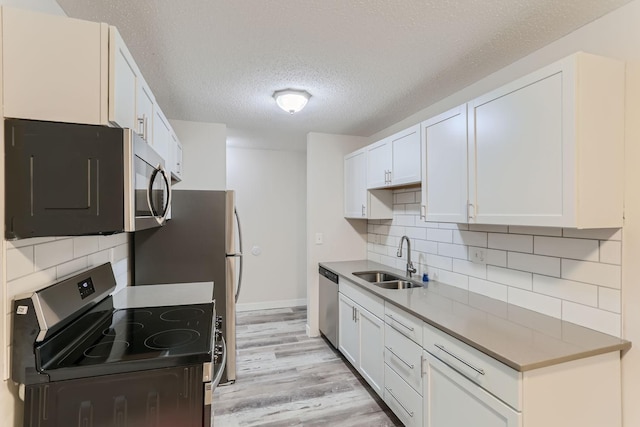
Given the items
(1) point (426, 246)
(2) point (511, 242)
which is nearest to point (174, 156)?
(1) point (426, 246)

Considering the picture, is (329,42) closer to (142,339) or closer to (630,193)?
(630,193)

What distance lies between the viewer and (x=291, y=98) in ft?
7.86

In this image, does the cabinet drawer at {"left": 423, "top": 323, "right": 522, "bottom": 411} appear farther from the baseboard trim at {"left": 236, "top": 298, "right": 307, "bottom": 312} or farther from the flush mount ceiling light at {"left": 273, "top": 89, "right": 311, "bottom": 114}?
the baseboard trim at {"left": 236, "top": 298, "right": 307, "bottom": 312}

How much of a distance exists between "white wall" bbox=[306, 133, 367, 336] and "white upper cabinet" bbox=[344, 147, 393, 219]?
24 cm

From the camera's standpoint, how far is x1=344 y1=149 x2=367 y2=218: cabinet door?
328 cm

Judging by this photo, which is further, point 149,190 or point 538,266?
point 538,266

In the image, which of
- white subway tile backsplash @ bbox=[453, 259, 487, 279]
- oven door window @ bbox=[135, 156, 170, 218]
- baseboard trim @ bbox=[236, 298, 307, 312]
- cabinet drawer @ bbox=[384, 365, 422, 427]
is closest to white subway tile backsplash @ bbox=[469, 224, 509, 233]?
white subway tile backsplash @ bbox=[453, 259, 487, 279]

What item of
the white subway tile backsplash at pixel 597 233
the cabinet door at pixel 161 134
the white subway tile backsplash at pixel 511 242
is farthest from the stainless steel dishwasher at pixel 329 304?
the white subway tile backsplash at pixel 597 233

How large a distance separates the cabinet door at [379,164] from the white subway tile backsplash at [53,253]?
2.28 metres

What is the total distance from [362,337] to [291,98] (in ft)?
6.60

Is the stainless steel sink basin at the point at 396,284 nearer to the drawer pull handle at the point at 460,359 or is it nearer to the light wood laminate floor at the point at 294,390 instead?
the light wood laminate floor at the point at 294,390

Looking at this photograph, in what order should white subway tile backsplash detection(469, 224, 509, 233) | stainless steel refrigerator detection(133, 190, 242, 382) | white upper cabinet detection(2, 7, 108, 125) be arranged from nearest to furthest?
white upper cabinet detection(2, 7, 108, 125), white subway tile backsplash detection(469, 224, 509, 233), stainless steel refrigerator detection(133, 190, 242, 382)

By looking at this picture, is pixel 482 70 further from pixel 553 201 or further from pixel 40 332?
pixel 40 332

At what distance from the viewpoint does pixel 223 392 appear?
2549 millimetres
